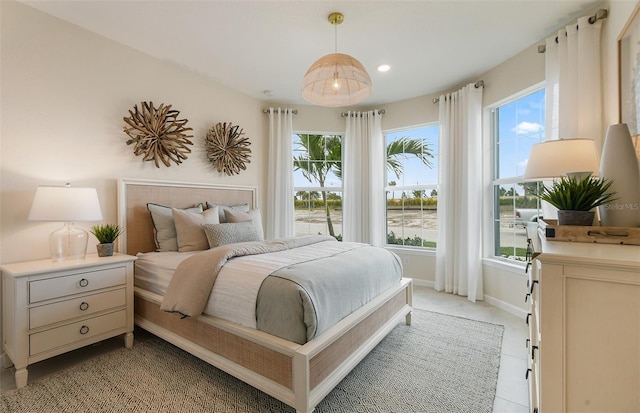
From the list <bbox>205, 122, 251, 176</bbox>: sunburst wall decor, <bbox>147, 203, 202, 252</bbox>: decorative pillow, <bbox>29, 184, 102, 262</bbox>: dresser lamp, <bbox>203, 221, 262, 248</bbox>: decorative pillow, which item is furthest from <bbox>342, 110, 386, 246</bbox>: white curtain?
<bbox>29, 184, 102, 262</bbox>: dresser lamp

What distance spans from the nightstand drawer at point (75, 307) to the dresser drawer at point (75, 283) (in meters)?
0.06

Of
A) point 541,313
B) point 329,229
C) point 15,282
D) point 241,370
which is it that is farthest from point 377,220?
point 15,282

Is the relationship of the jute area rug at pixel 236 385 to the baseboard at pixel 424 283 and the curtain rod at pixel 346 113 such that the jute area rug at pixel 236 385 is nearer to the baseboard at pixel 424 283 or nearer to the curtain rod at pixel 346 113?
the baseboard at pixel 424 283

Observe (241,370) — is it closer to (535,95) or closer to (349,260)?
(349,260)

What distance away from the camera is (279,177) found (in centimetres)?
424

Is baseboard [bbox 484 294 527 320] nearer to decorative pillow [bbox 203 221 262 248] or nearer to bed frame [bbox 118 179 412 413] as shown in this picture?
bed frame [bbox 118 179 412 413]

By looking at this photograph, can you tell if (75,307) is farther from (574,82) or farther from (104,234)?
(574,82)

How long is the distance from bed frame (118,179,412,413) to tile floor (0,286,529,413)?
42 cm

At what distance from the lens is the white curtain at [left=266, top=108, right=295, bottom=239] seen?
167 inches

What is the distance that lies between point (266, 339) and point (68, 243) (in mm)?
1853

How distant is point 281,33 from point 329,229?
281 cm

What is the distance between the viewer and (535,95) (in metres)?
2.95

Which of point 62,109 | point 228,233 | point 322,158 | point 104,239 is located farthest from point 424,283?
point 62,109

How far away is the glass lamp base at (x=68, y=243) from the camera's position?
2.20 meters
